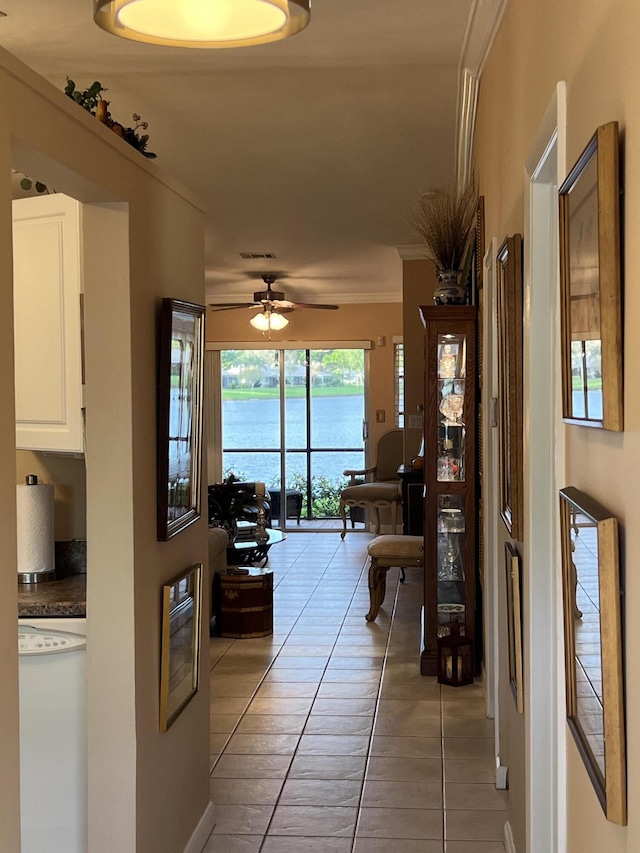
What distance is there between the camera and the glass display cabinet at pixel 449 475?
498 centimetres

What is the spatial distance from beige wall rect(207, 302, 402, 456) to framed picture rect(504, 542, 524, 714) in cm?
794

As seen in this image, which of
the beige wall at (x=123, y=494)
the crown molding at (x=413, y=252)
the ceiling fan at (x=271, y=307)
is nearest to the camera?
the beige wall at (x=123, y=494)

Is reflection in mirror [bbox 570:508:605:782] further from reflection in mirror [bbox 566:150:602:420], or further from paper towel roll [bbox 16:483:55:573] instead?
paper towel roll [bbox 16:483:55:573]

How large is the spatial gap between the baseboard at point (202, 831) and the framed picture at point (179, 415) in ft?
3.51

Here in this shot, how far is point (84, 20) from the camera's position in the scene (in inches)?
129

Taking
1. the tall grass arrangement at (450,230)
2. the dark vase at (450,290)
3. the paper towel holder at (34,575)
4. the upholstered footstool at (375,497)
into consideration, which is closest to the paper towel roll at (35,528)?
the paper towel holder at (34,575)

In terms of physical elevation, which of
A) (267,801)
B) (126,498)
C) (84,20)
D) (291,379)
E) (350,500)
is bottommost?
(267,801)

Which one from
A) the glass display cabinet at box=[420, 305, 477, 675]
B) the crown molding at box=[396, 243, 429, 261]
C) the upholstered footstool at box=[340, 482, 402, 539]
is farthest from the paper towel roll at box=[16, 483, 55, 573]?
the upholstered footstool at box=[340, 482, 402, 539]

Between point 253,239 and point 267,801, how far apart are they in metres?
5.11

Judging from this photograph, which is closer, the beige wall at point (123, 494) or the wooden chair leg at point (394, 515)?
the beige wall at point (123, 494)

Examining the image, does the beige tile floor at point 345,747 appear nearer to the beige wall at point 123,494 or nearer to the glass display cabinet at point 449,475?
the glass display cabinet at point 449,475

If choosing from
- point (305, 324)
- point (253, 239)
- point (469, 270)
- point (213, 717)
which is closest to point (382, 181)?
point (469, 270)

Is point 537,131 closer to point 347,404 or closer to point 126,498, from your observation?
point 126,498

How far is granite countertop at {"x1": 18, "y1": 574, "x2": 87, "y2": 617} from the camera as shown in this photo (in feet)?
8.70
